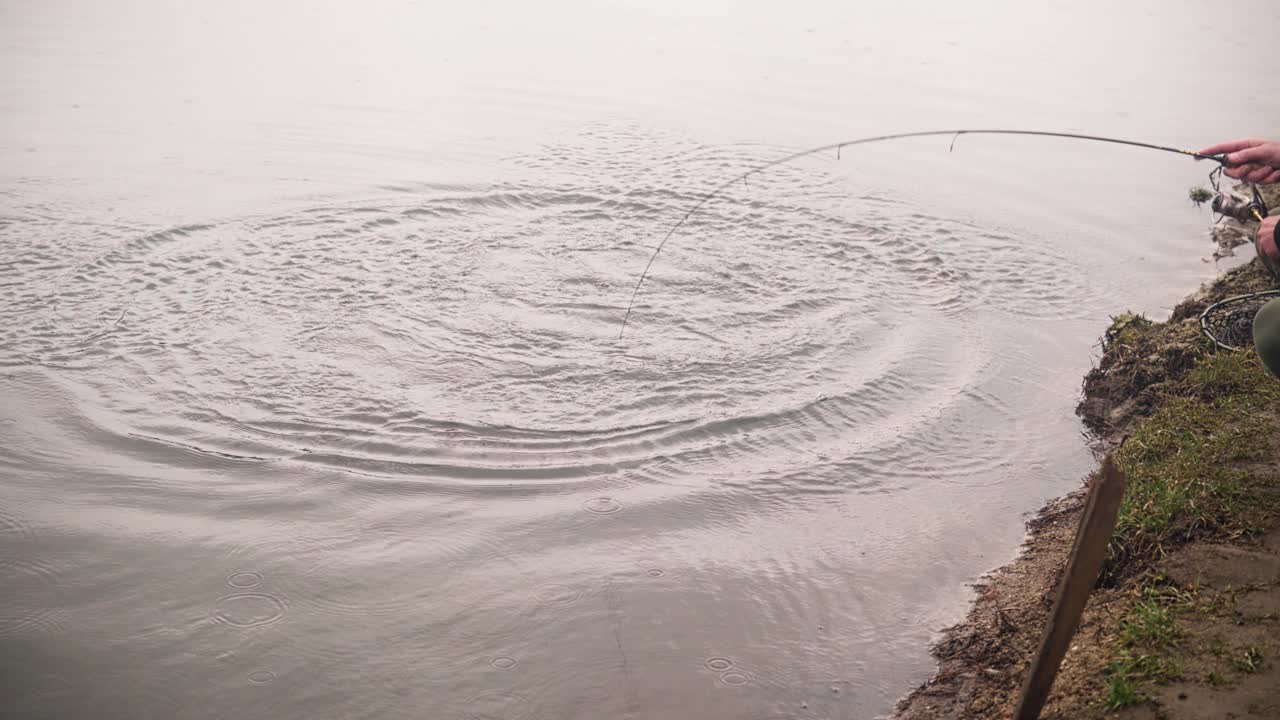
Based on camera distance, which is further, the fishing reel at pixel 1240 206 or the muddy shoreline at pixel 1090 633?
the fishing reel at pixel 1240 206

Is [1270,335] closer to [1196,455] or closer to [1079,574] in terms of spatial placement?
[1196,455]

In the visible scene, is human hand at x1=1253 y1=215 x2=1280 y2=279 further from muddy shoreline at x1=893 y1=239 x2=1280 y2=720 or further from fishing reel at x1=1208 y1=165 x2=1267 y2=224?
muddy shoreline at x1=893 y1=239 x2=1280 y2=720

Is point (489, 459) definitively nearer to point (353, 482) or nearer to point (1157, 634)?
point (353, 482)

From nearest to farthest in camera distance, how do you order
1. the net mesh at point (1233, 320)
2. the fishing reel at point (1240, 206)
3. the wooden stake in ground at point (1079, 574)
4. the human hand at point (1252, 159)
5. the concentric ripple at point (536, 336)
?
the wooden stake in ground at point (1079, 574) → the human hand at point (1252, 159) → the fishing reel at point (1240, 206) → the concentric ripple at point (536, 336) → the net mesh at point (1233, 320)

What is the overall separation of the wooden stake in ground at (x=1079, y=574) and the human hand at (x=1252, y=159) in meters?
1.78

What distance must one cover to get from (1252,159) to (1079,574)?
77.5 inches

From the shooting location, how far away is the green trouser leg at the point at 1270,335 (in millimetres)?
3355

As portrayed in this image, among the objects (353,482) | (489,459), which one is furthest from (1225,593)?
(353,482)

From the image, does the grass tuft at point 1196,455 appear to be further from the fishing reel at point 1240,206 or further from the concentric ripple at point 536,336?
the concentric ripple at point 536,336

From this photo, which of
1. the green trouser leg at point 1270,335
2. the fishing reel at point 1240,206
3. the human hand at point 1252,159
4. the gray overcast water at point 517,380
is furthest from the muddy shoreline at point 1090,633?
the human hand at point 1252,159

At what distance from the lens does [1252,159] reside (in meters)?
3.47

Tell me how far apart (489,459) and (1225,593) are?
2847mm

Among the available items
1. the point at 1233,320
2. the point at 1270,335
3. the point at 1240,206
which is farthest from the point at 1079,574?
the point at 1233,320

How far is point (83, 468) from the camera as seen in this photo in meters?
4.31
